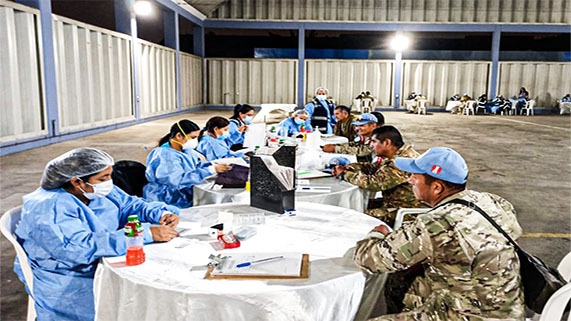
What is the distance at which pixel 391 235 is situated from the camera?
1842mm

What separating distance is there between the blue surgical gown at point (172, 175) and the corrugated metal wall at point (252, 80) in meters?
18.8

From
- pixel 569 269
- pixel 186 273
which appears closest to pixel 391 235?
pixel 186 273

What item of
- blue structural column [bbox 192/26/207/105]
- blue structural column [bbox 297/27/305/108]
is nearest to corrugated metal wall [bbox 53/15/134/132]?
blue structural column [bbox 192/26/207/105]

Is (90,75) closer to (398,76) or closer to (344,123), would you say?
(344,123)

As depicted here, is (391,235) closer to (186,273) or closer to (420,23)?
(186,273)

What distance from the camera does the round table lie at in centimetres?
318

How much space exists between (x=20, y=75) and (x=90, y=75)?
8.45 ft

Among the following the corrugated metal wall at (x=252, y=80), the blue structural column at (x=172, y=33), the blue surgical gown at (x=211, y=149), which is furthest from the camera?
the corrugated metal wall at (x=252, y=80)

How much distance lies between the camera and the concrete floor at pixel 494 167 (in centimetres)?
429

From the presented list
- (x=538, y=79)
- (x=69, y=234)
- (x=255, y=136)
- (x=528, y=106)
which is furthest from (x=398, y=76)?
(x=69, y=234)

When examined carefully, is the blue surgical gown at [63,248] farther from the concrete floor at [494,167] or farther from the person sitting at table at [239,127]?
the person sitting at table at [239,127]

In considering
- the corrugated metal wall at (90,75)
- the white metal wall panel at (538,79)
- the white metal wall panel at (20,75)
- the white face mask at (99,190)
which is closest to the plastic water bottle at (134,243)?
the white face mask at (99,190)

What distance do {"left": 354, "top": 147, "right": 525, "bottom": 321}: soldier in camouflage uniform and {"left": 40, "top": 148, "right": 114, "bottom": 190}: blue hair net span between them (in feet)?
4.02

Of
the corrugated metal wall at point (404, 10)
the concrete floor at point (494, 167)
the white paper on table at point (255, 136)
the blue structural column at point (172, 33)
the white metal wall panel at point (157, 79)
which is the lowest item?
the concrete floor at point (494, 167)
